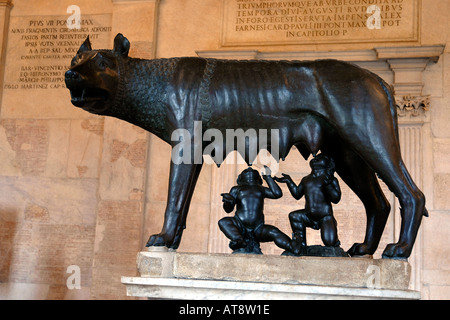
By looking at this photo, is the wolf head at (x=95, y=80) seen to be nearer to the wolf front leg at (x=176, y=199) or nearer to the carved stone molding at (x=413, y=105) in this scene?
the wolf front leg at (x=176, y=199)

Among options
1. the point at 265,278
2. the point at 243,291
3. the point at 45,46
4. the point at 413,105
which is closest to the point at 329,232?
the point at 265,278

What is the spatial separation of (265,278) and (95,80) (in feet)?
6.04

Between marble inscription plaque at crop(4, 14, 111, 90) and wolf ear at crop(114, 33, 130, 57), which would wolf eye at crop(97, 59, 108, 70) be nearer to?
wolf ear at crop(114, 33, 130, 57)

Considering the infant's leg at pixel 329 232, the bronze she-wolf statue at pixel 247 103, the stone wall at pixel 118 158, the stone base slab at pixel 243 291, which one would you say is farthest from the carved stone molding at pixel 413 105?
the stone base slab at pixel 243 291

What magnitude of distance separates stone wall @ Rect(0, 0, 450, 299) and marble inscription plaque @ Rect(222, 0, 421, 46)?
71 mm

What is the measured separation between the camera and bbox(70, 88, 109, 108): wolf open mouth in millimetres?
4484

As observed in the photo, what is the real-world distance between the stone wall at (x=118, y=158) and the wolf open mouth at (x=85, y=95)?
469cm

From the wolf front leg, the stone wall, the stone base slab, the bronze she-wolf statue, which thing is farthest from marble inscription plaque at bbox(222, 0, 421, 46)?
the stone base slab

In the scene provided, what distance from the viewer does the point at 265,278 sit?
416 cm

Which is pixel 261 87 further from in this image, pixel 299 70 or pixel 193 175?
pixel 193 175

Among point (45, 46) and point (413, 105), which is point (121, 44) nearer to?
point (413, 105)
